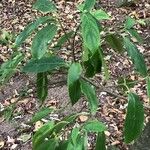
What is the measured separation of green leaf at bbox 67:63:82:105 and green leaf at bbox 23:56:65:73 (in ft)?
0.23

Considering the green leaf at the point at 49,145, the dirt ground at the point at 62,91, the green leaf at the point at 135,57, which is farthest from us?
the dirt ground at the point at 62,91

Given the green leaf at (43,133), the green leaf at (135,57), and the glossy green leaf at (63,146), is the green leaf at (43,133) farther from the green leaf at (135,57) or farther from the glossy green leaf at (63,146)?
the green leaf at (135,57)

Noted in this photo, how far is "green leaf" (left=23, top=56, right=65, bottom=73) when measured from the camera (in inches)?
55.7

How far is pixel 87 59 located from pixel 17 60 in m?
0.26

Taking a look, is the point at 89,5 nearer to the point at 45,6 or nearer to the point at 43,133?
the point at 45,6

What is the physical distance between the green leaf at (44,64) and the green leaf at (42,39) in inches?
1.0

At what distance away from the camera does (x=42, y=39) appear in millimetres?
1385

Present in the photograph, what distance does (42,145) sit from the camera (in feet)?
4.53

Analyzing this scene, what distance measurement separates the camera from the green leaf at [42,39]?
1.38 meters

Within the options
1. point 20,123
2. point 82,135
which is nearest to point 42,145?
point 82,135

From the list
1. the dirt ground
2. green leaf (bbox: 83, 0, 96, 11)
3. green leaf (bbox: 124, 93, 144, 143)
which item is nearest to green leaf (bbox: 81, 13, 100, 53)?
green leaf (bbox: 83, 0, 96, 11)

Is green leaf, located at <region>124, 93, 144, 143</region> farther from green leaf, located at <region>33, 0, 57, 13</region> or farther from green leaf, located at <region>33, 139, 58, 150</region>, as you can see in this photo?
green leaf, located at <region>33, 0, 57, 13</region>

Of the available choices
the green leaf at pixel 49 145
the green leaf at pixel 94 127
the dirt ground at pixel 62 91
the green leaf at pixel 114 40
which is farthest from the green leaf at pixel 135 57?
the dirt ground at pixel 62 91

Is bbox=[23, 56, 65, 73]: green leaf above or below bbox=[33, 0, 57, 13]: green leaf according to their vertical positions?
below
